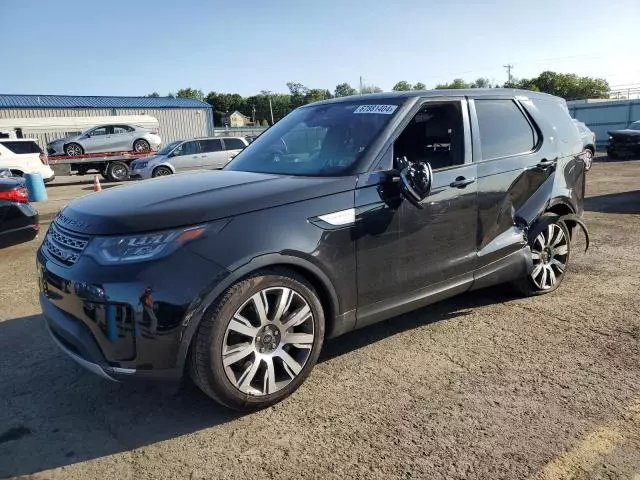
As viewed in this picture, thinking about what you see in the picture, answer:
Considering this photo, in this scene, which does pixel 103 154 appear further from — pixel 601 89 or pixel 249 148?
pixel 601 89

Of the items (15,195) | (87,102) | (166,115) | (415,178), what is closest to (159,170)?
(15,195)

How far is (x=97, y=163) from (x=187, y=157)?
22.1 ft

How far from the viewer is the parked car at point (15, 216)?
6.54 m

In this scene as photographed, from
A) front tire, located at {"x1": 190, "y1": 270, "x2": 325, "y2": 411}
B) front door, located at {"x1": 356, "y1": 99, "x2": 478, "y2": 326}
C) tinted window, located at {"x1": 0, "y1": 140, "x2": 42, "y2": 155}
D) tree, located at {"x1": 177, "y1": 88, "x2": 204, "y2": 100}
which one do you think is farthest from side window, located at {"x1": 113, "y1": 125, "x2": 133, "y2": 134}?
tree, located at {"x1": 177, "y1": 88, "x2": 204, "y2": 100}

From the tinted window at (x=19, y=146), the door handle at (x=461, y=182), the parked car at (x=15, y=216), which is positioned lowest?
the parked car at (x=15, y=216)

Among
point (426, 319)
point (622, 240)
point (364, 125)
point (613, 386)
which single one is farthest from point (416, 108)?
point (622, 240)

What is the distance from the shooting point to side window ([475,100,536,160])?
4.05 meters

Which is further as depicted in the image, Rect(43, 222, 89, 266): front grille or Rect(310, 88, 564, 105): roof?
Rect(310, 88, 564, 105): roof

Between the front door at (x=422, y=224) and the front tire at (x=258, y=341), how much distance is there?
1.47ft

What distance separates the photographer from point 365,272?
127 inches

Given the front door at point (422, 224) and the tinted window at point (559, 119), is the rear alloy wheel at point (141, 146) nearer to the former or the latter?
the tinted window at point (559, 119)

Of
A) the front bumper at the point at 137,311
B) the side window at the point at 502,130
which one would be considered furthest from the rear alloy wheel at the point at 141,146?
the front bumper at the point at 137,311

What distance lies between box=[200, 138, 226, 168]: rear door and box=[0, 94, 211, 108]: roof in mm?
27503

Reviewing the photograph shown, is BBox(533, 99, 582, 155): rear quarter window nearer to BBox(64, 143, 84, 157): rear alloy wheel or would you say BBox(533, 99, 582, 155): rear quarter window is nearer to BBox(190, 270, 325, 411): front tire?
BBox(190, 270, 325, 411): front tire
